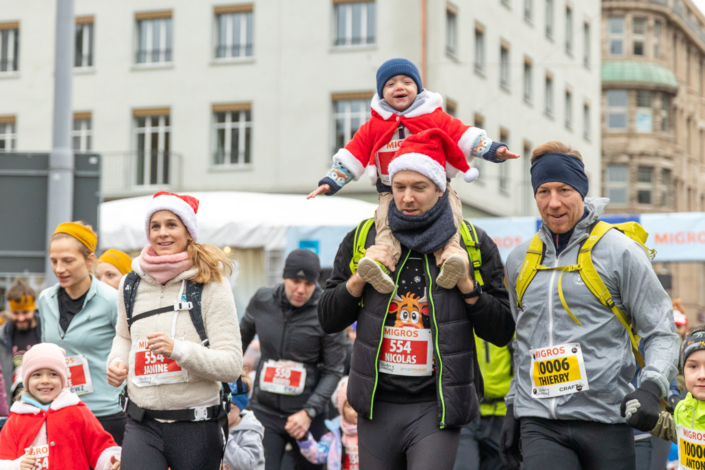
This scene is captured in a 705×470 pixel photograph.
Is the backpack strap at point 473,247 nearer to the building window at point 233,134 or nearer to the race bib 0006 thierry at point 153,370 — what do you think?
the race bib 0006 thierry at point 153,370

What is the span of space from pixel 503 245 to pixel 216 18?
19575 mm

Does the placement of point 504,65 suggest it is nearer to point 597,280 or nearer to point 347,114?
point 347,114

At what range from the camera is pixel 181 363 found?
4539mm

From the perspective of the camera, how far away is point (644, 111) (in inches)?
2190

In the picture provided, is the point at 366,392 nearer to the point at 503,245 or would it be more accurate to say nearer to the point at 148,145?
the point at 503,245

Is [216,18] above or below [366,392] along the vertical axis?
above

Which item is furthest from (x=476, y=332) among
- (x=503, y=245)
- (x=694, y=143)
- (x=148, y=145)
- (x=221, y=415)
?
(x=694, y=143)

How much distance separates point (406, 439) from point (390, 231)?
893 millimetres

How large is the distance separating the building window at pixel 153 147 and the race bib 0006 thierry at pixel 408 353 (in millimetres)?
25837

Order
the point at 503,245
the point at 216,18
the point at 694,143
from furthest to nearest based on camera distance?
the point at 694,143 < the point at 216,18 < the point at 503,245

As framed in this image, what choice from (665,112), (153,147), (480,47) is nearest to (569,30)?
(480,47)

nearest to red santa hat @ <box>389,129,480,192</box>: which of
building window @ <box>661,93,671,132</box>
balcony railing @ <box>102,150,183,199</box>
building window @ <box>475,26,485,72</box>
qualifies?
→ balcony railing @ <box>102,150,183,199</box>

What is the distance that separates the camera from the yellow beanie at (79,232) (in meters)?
6.04

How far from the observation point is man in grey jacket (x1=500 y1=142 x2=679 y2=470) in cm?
427
